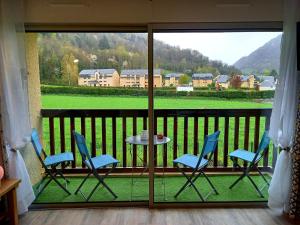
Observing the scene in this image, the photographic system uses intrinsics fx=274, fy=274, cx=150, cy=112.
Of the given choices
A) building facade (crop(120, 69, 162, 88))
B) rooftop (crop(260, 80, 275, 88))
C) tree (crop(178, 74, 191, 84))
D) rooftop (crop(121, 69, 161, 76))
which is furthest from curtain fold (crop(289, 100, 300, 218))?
rooftop (crop(121, 69, 161, 76))

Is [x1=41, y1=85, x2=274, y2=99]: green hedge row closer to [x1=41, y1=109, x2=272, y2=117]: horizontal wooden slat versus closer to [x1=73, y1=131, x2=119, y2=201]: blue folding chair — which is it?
[x1=41, y1=109, x2=272, y2=117]: horizontal wooden slat

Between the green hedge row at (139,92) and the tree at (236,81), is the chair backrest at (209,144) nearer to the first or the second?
the green hedge row at (139,92)

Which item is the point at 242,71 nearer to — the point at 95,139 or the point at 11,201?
the point at 95,139

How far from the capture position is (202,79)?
10.5 feet

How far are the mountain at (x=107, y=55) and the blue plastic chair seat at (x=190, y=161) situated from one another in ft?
3.44

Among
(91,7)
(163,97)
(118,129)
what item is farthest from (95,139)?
(91,7)

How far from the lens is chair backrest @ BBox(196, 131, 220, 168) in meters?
3.23

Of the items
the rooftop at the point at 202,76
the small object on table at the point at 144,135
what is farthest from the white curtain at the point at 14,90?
the rooftop at the point at 202,76

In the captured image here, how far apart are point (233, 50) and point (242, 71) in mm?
266

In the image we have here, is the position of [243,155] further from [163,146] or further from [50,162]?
[50,162]

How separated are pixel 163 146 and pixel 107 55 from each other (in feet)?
4.23

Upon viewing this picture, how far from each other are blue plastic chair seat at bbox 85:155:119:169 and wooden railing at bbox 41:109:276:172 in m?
0.07

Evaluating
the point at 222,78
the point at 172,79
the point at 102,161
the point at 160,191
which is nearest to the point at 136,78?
the point at 172,79

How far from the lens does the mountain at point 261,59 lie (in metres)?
3.14
